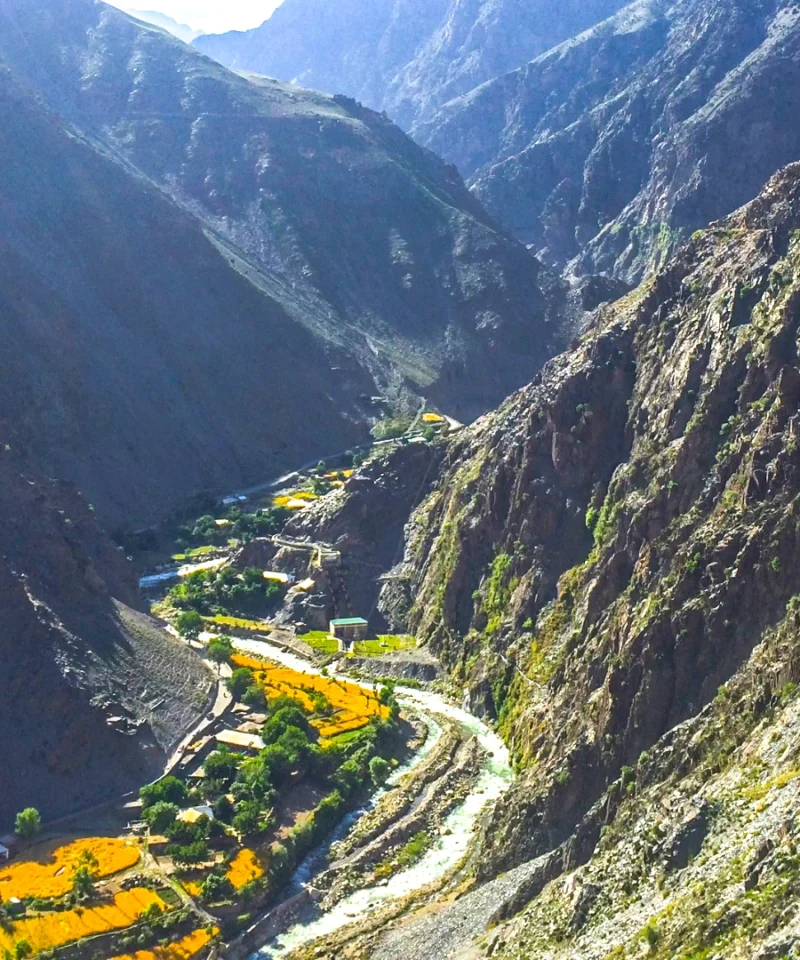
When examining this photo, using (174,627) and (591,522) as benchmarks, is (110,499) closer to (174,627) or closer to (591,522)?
(174,627)

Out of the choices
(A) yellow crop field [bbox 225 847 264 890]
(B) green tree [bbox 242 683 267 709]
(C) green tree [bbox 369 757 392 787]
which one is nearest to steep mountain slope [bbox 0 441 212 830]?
(B) green tree [bbox 242 683 267 709]

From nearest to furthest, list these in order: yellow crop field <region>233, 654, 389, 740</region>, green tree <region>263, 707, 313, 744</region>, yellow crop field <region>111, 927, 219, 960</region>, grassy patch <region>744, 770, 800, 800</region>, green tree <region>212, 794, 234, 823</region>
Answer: grassy patch <region>744, 770, 800, 800</region> → yellow crop field <region>111, 927, 219, 960</region> → green tree <region>212, 794, 234, 823</region> → green tree <region>263, 707, 313, 744</region> → yellow crop field <region>233, 654, 389, 740</region>

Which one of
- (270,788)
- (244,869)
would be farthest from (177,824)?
(270,788)

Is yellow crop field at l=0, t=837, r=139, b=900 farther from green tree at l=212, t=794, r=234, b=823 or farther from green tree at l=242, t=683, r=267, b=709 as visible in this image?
green tree at l=242, t=683, r=267, b=709

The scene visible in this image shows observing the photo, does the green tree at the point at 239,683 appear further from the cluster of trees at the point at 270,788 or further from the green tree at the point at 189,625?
the green tree at the point at 189,625

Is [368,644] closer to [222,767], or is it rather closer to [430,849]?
[222,767]

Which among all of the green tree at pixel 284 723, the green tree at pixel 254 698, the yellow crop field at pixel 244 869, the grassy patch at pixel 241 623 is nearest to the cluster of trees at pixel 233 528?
the grassy patch at pixel 241 623

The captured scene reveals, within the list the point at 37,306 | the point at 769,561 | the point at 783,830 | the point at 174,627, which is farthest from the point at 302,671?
the point at 37,306
